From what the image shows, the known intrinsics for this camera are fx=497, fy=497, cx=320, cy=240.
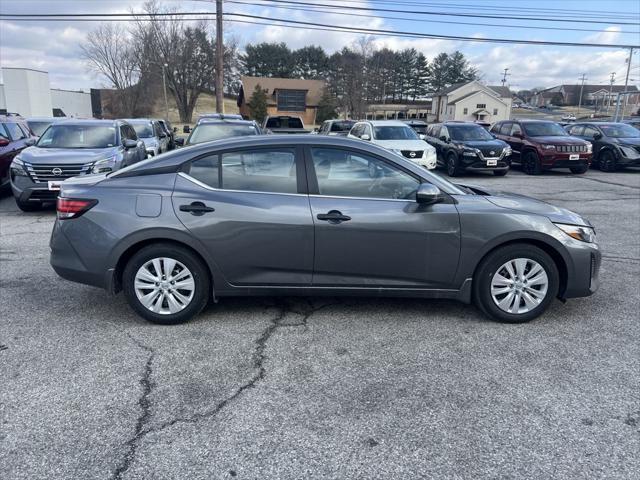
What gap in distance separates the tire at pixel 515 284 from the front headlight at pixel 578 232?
269mm

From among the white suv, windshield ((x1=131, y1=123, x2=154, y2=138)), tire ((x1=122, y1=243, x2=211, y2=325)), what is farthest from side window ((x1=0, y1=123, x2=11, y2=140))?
tire ((x1=122, y1=243, x2=211, y2=325))

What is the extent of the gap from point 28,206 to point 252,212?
288 inches

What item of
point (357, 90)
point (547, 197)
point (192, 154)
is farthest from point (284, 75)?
point (192, 154)

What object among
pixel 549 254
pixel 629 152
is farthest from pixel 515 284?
pixel 629 152

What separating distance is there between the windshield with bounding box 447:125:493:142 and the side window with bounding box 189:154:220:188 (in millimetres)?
13263

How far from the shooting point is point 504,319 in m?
4.34

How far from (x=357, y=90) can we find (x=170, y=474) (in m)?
64.1

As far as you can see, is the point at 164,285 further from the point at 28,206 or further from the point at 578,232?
the point at 28,206

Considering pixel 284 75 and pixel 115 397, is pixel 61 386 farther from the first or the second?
pixel 284 75

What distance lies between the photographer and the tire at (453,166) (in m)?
15.6

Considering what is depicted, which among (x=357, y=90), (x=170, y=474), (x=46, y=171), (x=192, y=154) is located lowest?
(x=170, y=474)

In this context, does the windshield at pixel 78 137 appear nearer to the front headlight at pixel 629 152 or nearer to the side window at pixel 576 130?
the front headlight at pixel 629 152

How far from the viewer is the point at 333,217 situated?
4.12 meters

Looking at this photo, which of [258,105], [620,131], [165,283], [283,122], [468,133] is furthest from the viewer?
[258,105]
